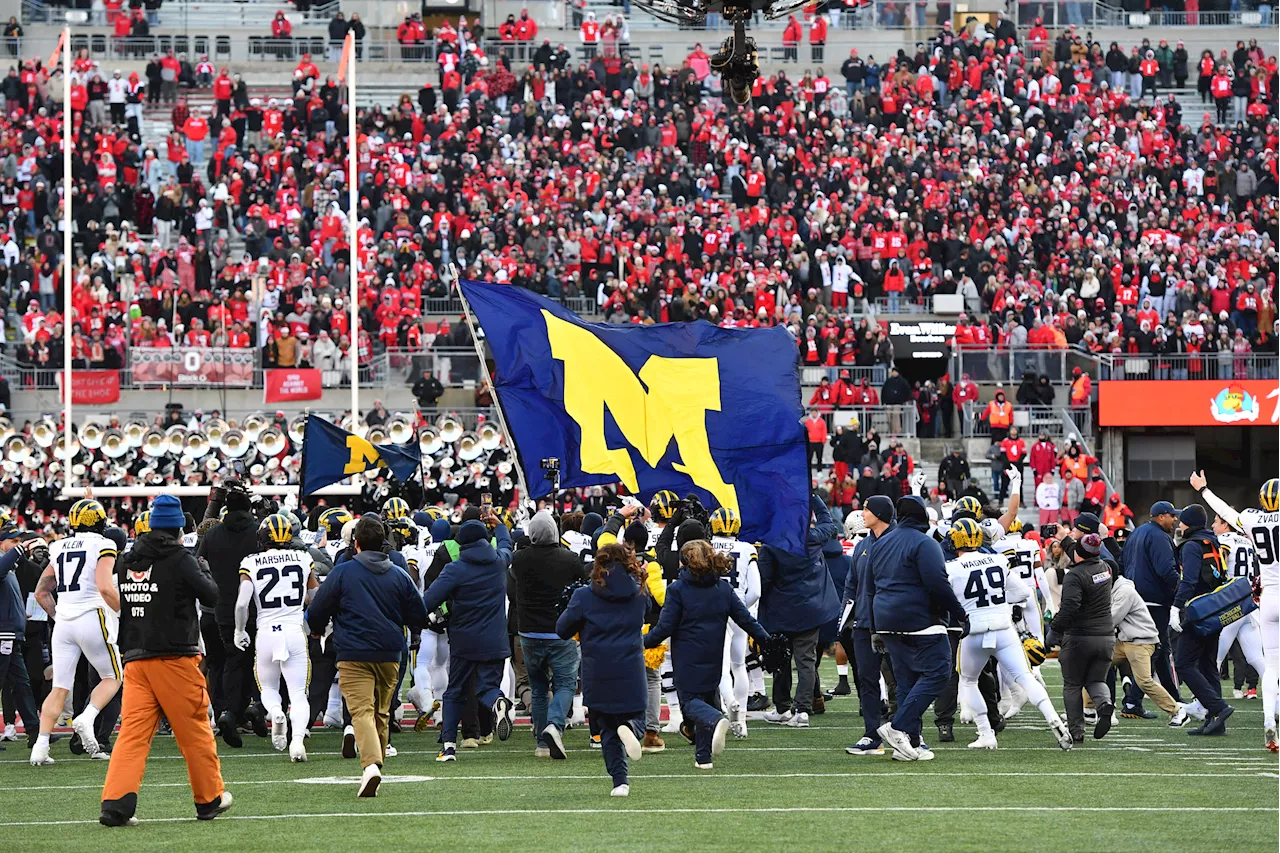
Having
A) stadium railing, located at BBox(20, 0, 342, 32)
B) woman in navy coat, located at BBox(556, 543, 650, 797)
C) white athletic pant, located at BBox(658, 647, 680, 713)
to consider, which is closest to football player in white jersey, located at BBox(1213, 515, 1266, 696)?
white athletic pant, located at BBox(658, 647, 680, 713)

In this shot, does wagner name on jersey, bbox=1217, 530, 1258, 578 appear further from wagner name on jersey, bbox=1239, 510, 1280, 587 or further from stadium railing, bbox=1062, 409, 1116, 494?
stadium railing, bbox=1062, 409, 1116, 494

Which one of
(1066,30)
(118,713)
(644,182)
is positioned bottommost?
(118,713)

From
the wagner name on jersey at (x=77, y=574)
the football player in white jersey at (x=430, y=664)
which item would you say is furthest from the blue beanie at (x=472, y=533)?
the wagner name on jersey at (x=77, y=574)

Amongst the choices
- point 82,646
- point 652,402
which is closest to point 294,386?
point 652,402

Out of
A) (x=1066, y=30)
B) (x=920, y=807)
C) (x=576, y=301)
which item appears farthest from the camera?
(x=1066, y=30)

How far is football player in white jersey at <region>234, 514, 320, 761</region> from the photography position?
1306cm

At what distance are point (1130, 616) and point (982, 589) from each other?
2.18 metres

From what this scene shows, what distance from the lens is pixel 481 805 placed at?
10750mm

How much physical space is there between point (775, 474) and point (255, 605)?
383 centimetres

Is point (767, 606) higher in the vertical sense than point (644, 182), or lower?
lower

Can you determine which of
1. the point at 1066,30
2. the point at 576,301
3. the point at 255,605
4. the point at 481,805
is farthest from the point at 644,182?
the point at 481,805

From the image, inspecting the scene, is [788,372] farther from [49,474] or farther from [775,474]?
[49,474]

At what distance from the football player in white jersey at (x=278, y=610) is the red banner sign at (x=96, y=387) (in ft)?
60.5

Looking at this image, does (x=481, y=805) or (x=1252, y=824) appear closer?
(x=1252, y=824)
